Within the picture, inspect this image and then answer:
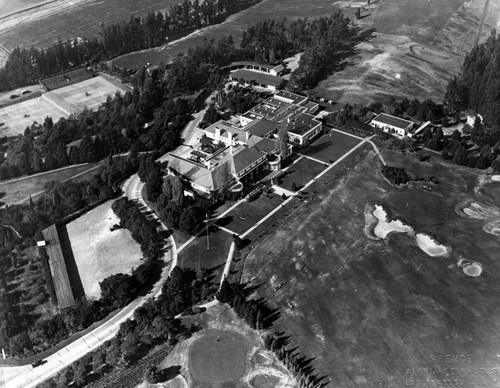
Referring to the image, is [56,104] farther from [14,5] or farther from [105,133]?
[14,5]

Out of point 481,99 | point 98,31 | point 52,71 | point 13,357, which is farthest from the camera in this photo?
point 98,31

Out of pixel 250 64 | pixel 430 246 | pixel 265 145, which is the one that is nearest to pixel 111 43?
pixel 250 64

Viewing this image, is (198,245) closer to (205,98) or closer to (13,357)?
(13,357)

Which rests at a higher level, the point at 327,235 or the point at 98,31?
the point at 98,31

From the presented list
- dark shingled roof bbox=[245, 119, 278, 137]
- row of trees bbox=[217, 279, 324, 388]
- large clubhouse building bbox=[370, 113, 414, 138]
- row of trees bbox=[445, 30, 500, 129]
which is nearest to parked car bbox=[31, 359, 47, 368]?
row of trees bbox=[217, 279, 324, 388]

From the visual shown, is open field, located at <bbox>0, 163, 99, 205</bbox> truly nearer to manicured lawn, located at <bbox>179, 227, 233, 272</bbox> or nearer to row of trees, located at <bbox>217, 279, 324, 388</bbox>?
manicured lawn, located at <bbox>179, 227, 233, 272</bbox>

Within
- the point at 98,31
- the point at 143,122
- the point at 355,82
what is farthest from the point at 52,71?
the point at 355,82

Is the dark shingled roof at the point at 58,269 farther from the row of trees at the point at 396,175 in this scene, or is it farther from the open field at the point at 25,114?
the row of trees at the point at 396,175
